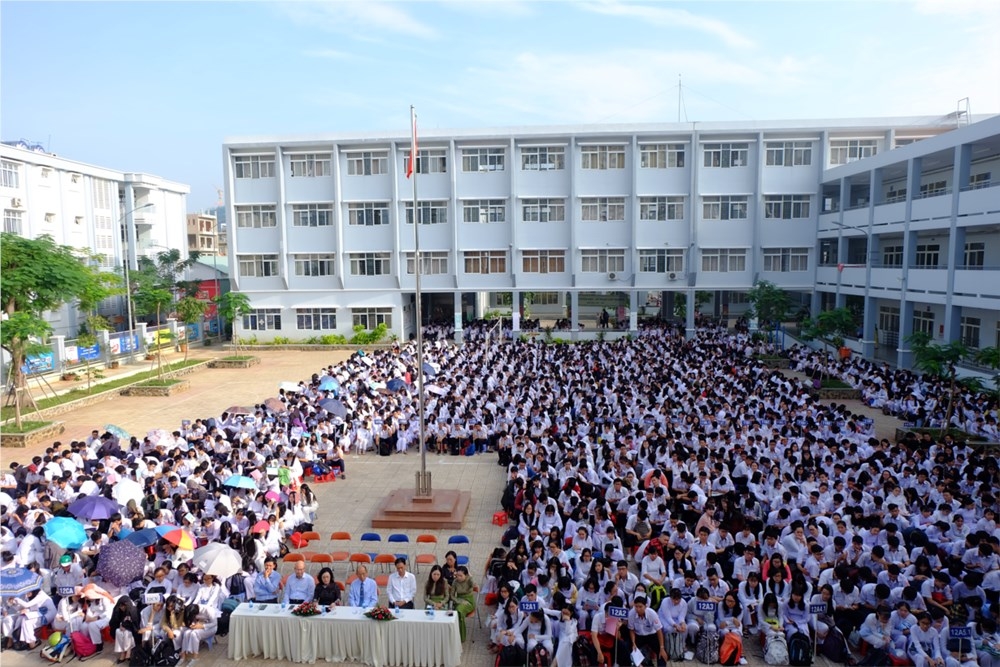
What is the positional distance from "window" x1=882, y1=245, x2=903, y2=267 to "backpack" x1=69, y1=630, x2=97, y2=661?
30028 mm

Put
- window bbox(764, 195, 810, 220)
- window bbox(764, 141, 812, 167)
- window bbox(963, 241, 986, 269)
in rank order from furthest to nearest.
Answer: window bbox(764, 195, 810, 220), window bbox(764, 141, 812, 167), window bbox(963, 241, 986, 269)

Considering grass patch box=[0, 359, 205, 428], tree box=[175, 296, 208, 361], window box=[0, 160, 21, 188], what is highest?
window box=[0, 160, 21, 188]

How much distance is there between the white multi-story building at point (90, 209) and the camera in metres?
33.3

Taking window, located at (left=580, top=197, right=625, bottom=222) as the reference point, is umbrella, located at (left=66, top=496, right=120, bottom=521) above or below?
below

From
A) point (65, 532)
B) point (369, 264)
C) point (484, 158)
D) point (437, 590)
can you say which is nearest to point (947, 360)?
point (437, 590)

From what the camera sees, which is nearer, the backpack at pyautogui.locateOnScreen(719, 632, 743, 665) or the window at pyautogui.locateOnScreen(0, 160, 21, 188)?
the backpack at pyautogui.locateOnScreen(719, 632, 743, 665)

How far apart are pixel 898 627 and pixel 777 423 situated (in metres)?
7.84

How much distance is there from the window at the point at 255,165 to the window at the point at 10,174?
1032 centimetres

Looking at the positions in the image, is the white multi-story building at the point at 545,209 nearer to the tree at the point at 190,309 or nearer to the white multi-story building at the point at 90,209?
the tree at the point at 190,309

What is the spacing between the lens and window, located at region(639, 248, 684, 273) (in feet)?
108

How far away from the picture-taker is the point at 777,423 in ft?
48.9

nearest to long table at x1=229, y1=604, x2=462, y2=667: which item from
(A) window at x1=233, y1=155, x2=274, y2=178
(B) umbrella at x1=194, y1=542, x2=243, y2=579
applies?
(B) umbrella at x1=194, y1=542, x2=243, y2=579

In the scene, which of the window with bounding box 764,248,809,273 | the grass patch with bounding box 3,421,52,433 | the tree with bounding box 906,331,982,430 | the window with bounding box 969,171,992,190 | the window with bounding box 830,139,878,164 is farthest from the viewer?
the window with bounding box 764,248,809,273

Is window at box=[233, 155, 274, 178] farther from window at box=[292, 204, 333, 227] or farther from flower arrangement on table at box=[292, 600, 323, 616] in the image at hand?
flower arrangement on table at box=[292, 600, 323, 616]
